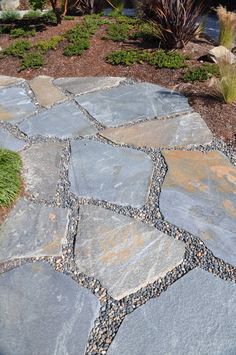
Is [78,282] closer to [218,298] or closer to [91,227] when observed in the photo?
[91,227]

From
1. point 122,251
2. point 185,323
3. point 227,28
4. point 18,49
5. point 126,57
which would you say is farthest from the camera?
point 227,28

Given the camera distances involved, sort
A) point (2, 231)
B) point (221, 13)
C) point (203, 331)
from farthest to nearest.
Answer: point (221, 13) → point (2, 231) → point (203, 331)

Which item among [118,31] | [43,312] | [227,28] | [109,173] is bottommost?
[43,312]

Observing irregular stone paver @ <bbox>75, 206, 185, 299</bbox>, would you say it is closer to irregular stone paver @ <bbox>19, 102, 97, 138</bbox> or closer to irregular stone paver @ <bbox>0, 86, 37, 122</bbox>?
irregular stone paver @ <bbox>19, 102, 97, 138</bbox>

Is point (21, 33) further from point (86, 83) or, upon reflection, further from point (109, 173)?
point (109, 173)

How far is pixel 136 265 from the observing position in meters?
2.02

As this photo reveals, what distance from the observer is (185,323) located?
5.73ft

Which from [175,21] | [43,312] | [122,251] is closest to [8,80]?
[175,21]

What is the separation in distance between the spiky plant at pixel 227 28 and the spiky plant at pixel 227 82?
1.54 m

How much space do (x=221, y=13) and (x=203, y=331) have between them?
4187mm

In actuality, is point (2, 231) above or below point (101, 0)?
below

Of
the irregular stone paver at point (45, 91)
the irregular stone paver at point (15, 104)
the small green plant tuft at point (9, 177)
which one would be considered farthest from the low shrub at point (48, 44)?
the small green plant tuft at point (9, 177)

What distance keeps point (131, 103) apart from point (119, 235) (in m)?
1.69

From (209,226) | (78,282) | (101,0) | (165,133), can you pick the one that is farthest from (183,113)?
(101,0)
